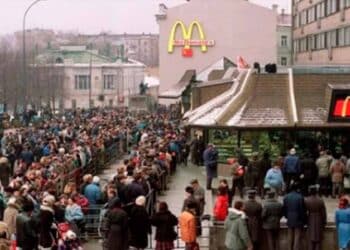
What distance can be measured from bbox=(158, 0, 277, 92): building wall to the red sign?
5671 centimetres

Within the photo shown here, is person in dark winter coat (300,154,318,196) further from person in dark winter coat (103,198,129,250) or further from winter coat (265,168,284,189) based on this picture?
person in dark winter coat (103,198,129,250)

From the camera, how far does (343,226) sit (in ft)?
58.9

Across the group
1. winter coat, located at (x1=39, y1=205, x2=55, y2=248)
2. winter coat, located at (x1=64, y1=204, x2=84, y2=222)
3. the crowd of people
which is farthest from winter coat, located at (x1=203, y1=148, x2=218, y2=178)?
winter coat, located at (x1=39, y1=205, x2=55, y2=248)

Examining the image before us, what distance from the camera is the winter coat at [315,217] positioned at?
61.1 feet

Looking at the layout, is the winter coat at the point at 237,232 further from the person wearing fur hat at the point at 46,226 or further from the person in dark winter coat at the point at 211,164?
the person in dark winter coat at the point at 211,164

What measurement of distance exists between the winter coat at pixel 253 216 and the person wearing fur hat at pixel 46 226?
388cm

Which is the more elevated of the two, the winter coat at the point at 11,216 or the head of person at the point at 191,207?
the head of person at the point at 191,207

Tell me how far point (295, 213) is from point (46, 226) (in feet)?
16.5

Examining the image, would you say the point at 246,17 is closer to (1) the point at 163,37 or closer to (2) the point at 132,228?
(1) the point at 163,37

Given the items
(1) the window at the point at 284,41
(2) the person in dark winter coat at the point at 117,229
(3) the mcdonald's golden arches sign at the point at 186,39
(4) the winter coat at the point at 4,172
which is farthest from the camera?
(1) the window at the point at 284,41

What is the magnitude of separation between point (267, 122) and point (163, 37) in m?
56.0

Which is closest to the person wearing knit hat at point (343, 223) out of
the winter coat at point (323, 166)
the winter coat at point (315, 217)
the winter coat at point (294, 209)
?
the winter coat at point (315, 217)

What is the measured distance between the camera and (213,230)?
19641mm

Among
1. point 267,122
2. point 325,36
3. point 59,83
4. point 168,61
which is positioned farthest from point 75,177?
point 59,83
